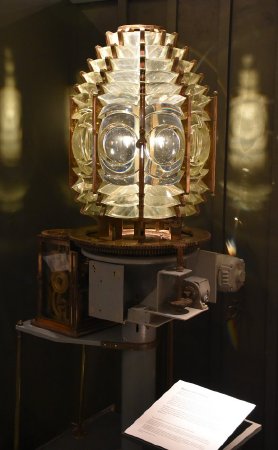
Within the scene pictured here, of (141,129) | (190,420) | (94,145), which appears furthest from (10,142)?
(190,420)

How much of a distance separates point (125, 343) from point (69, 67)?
1.42 meters

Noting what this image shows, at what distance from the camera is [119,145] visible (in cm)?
193

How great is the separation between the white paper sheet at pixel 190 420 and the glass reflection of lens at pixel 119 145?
32.8 inches

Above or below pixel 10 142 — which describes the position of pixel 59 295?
below

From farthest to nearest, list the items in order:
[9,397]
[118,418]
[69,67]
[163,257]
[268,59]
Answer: [118,418]
[69,67]
[9,397]
[268,59]
[163,257]

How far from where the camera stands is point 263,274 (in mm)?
2432

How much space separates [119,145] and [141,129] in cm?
12

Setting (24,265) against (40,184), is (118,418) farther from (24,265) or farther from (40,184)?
(40,184)

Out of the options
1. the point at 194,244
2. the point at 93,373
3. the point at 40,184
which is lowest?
the point at 93,373

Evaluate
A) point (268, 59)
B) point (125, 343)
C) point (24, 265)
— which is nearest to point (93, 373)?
point (24, 265)

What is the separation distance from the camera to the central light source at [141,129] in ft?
6.29

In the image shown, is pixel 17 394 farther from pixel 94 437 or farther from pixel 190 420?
pixel 190 420

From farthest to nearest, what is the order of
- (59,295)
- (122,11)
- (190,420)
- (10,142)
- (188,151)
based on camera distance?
(122,11)
(10,142)
(59,295)
(188,151)
(190,420)

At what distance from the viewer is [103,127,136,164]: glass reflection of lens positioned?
1.92 metres
